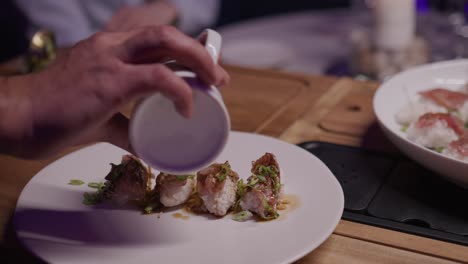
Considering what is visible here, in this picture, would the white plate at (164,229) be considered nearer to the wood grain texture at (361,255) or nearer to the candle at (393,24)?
the wood grain texture at (361,255)

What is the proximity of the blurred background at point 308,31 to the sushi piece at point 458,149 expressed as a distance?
3.02ft

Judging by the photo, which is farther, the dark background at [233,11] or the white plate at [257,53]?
the dark background at [233,11]

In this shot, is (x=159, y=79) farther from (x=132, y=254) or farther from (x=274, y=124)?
(x=274, y=124)

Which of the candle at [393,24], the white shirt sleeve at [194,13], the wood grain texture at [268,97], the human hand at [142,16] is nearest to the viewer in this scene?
the wood grain texture at [268,97]

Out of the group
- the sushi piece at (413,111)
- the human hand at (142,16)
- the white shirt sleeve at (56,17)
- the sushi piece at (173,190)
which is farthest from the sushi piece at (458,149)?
the white shirt sleeve at (56,17)

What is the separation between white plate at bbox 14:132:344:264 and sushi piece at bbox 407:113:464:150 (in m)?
0.21

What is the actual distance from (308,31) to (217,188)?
165cm

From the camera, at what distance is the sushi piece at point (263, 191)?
0.74m

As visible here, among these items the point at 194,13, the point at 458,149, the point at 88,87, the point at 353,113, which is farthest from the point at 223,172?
the point at 194,13

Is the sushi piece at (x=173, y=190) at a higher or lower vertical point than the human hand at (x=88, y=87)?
lower

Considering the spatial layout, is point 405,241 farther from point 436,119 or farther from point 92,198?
point 92,198

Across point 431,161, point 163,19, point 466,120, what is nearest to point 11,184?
point 431,161

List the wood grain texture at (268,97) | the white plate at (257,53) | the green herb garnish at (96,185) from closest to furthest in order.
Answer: the green herb garnish at (96,185) → the wood grain texture at (268,97) → the white plate at (257,53)

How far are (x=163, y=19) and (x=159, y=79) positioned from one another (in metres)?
1.55
